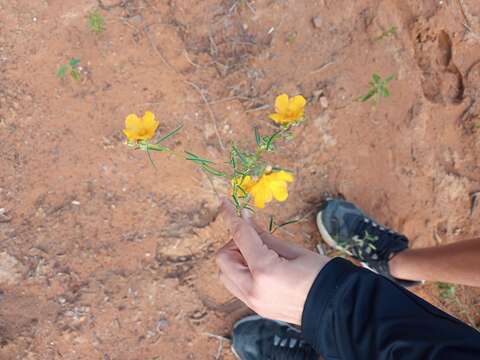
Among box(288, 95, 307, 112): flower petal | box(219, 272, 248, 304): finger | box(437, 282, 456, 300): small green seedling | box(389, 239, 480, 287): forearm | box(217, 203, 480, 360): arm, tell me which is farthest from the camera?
box(437, 282, 456, 300): small green seedling

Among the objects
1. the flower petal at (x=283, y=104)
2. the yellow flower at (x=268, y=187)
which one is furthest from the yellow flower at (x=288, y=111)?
the yellow flower at (x=268, y=187)

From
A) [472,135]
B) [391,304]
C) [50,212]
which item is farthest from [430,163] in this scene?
[50,212]

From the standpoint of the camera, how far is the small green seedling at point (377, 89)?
2.66m

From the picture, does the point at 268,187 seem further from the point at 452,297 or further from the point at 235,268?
the point at 452,297

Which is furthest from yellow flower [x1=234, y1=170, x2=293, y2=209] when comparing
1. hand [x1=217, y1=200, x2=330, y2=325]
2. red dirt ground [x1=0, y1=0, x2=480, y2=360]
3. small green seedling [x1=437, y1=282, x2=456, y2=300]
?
small green seedling [x1=437, y1=282, x2=456, y2=300]

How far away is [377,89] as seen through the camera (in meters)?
2.66

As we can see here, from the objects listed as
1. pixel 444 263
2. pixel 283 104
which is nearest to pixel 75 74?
pixel 283 104

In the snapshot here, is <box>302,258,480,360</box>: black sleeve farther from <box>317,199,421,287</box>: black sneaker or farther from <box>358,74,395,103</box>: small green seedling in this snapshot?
<box>358,74,395,103</box>: small green seedling

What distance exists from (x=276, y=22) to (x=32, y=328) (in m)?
2.03

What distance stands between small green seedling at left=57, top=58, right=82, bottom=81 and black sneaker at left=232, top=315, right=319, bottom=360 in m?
1.54

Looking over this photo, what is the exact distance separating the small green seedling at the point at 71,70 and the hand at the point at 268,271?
1.27m

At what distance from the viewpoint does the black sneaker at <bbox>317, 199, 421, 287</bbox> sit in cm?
254

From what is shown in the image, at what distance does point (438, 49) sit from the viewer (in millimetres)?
2785

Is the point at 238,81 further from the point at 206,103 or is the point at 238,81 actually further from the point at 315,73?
the point at 315,73
